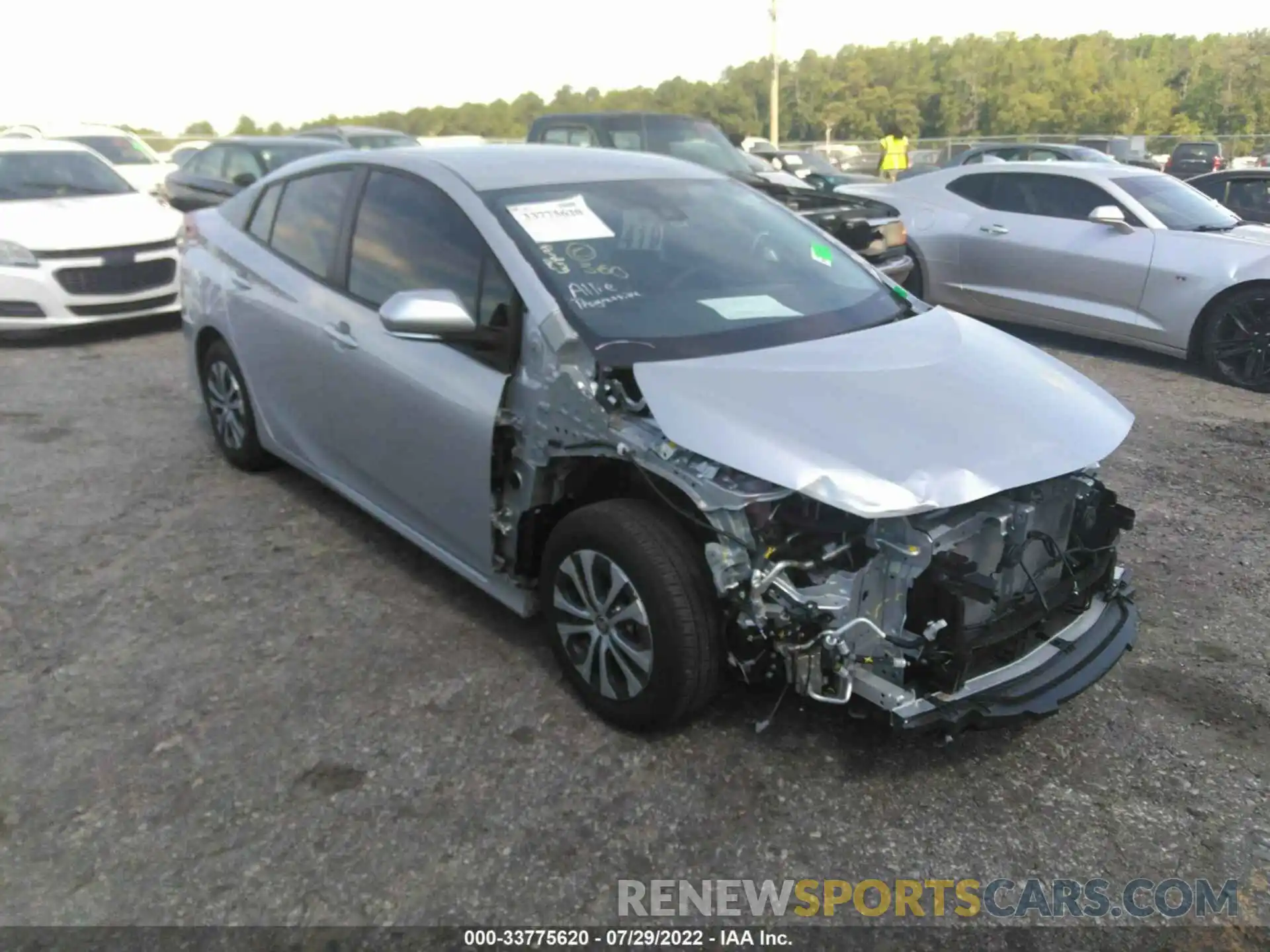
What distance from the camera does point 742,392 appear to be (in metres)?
2.89

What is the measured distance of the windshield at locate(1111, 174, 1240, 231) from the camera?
7.67 metres

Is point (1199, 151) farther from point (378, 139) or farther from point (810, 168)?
point (378, 139)

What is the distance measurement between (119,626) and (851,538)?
2.81 metres

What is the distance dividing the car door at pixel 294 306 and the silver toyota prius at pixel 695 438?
0.03 m

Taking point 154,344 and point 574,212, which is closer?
point 574,212

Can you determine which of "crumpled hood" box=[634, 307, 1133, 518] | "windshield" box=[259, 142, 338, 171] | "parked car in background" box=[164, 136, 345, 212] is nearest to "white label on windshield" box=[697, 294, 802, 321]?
"crumpled hood" box=[634, 307, 1133, 518]

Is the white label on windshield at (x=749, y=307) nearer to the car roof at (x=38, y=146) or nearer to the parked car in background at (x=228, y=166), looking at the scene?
the parked car in background at (x=228, y=166)

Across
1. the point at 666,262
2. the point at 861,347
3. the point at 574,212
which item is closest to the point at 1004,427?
the point at 861,347

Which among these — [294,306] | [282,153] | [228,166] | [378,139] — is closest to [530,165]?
[294,306]

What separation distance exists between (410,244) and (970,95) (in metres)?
96.5

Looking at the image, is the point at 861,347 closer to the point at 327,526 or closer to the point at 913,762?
the point at 913,762

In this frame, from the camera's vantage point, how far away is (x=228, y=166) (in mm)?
11242

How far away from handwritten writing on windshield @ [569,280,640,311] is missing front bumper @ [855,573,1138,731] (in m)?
1.44

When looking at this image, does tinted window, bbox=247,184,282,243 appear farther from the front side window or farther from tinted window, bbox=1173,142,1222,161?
tinted window, bbox=1173,142,1222,161
